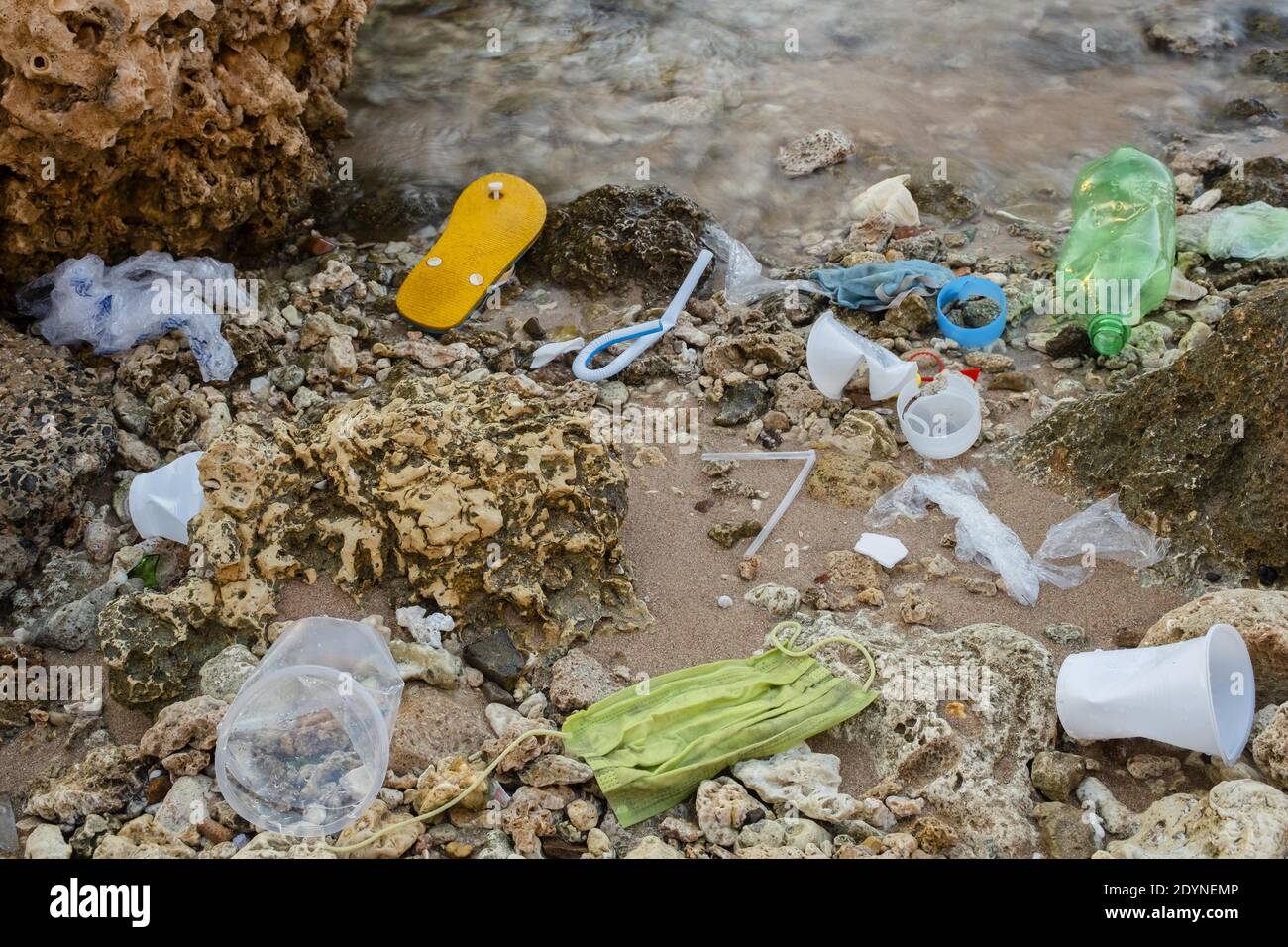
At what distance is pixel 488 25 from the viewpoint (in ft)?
29.6

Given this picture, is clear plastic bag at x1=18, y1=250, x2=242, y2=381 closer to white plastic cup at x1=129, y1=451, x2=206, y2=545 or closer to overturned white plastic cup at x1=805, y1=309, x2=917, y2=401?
white plastic cup at x1=129, y1=451, x2=206, y2=545

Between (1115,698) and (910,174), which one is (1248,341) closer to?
(1115,698)

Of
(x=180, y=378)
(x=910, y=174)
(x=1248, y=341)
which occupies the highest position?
(x=1248, y=341)

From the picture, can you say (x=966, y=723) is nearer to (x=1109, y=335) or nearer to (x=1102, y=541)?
(x=1102, y=541)

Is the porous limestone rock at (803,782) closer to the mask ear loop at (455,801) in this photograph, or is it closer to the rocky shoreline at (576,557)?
the rocky shoreline at (576,557)

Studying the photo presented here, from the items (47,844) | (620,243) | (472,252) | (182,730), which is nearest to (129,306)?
(472,252)

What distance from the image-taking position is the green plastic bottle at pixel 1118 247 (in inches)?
220

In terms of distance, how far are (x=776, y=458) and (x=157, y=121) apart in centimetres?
314

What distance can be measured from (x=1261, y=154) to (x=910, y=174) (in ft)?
7.01

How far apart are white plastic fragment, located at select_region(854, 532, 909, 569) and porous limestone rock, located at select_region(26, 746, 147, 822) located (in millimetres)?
2606

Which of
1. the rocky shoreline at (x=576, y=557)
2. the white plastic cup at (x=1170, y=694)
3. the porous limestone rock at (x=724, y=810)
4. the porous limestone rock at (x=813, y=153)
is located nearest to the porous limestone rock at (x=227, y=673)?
the rocky shoreline at (x=576, y=557)

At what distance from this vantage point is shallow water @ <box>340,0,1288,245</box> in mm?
7336

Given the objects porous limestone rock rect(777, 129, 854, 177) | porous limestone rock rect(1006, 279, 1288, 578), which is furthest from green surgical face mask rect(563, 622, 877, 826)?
porous limestone rock rect(777, 129, 854, 177)
